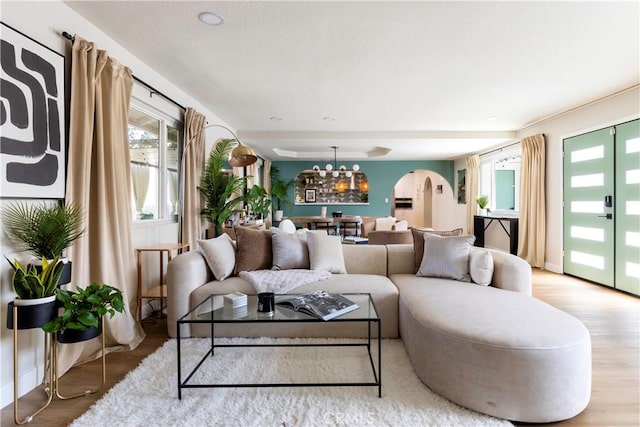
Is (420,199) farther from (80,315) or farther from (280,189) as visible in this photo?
(80,315)

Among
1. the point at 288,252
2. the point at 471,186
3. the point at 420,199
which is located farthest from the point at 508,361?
the point at 420,199

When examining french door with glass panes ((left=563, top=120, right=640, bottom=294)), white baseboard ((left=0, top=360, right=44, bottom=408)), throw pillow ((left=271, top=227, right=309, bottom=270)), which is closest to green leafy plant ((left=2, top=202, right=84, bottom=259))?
white baseboard ((left=0, top=360, right=44, bottom=408))

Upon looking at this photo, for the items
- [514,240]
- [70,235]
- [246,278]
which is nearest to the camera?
[70,235]

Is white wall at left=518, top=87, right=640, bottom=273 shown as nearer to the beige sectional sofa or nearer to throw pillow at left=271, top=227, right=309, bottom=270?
the beige sectional sofa

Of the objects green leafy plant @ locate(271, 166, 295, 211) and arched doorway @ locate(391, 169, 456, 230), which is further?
arched doorway @ locate(391, 169, 456, 230)

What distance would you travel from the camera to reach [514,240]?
619 cm

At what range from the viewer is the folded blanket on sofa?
8.48 ft

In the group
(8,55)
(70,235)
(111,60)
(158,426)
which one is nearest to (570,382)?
(158,426)

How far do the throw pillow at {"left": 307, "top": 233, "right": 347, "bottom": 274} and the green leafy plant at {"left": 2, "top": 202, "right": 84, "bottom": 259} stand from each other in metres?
1.80

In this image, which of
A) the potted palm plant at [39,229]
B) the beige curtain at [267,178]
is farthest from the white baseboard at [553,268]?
the potted palm plant at [39,229]

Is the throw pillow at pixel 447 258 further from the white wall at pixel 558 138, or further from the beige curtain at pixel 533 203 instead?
the beige curtain at pixel 533 203

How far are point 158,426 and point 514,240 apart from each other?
647 cm

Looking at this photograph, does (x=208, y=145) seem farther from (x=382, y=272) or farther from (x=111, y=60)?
(x=382, y=272)

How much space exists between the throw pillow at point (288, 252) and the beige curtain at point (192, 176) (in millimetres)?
1383
